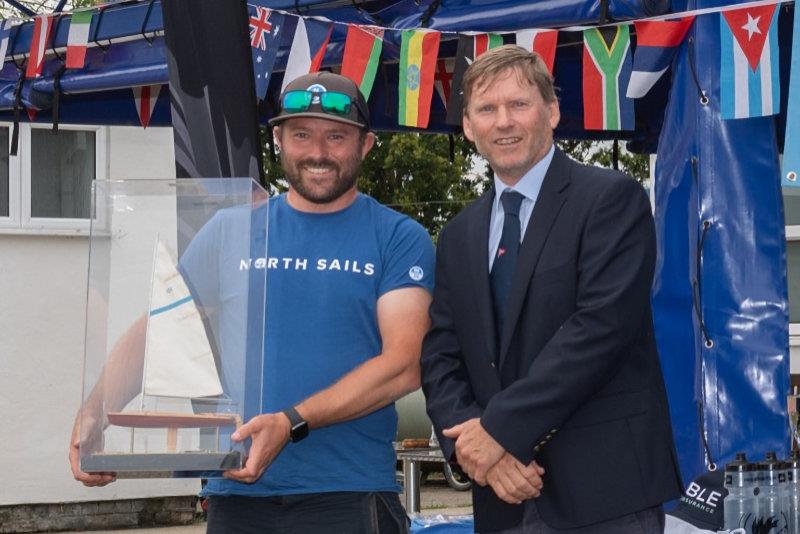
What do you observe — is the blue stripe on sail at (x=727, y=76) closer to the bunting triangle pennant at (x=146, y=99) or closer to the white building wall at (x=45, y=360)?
the bunting triangle pennant at (x=146, y=99)

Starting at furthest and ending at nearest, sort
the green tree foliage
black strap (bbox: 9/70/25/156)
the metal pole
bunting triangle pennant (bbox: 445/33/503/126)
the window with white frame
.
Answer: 1. the green tree foliage
2. the window with white frame
3. black strap (bbox: 9/70/25/156)
4. the metal pole
5. bunting triangle pennant (bbox: 445/33/503/126)

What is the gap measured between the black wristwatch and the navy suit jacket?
32 cm

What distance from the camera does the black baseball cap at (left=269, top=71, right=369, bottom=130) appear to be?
10.9ft

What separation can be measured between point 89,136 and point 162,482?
342cm

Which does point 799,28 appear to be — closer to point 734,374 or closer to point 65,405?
point 734,374

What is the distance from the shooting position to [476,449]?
9.71 feet

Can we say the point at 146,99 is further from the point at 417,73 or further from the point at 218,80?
the point at 218,80

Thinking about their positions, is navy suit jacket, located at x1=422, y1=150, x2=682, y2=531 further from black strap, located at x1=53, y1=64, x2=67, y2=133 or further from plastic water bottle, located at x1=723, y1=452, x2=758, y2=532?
black strap, located at x1=53, y1=64, x2=67, y2=133

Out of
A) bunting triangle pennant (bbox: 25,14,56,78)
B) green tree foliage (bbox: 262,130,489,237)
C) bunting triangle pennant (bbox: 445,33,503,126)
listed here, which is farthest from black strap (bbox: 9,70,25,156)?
green tree foliage (bbox: 262,130,489,237)

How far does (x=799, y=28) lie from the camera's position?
4590mm

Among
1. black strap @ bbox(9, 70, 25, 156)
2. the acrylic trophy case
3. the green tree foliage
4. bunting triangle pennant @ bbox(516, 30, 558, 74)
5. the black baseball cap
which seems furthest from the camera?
the green tree foliage

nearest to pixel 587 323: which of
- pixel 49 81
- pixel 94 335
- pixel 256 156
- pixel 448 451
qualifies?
pixel 448 451

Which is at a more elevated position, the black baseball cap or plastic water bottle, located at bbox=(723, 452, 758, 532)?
the black baseball cap

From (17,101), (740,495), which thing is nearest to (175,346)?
(740,495)
